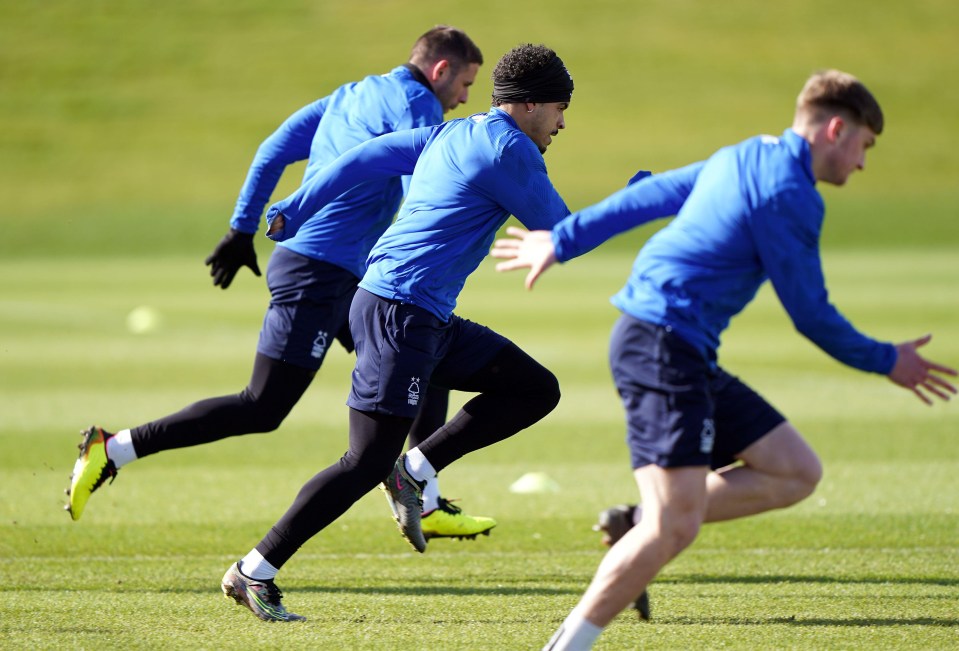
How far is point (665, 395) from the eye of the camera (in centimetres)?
450

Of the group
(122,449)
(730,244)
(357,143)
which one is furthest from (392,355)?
(122,449)

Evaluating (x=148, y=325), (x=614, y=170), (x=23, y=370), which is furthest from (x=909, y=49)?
(x=23, y=370)

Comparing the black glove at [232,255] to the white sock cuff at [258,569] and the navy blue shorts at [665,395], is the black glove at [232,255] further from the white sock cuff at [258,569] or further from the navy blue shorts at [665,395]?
the navy blue shorts at [665,395]

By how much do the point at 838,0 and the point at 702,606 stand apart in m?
60.5

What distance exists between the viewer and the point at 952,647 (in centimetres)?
504

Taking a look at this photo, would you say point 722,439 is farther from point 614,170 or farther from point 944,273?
point 614,170

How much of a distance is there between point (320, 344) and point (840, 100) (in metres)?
3.10

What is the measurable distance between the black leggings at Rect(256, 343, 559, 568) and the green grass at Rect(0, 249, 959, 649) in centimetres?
41

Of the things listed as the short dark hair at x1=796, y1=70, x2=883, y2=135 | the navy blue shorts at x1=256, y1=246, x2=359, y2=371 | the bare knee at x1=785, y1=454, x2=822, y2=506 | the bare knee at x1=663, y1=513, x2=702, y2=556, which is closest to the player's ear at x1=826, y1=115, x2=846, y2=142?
the short dark hair at x1=796, y1=70, x2=883, y2=135

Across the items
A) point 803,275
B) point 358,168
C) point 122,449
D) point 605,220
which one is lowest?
point 122,449

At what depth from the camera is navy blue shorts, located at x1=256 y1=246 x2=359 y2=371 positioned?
6.73 metres

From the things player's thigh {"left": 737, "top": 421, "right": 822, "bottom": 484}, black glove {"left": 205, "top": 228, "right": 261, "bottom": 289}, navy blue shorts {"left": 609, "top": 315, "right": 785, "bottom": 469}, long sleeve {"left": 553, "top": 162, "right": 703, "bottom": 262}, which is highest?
long sleeve {"left": 553, "top": 162, "right": 703, "bottom": 262}

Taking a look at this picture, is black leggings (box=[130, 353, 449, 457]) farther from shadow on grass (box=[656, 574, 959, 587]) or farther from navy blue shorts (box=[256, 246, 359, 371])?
shadow on grass (box=[656, 574, 959, 587])

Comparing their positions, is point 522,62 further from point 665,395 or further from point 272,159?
point 272,159
